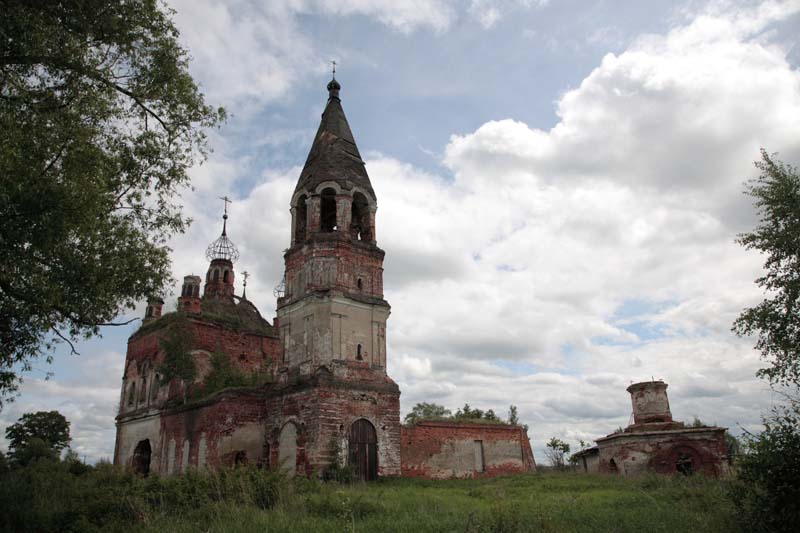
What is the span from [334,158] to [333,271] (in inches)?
205

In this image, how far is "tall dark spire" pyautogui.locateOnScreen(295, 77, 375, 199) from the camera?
23.6 metres

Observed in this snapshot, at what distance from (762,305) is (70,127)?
17.5 m

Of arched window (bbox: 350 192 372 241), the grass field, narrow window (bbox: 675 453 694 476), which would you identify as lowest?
the grass field

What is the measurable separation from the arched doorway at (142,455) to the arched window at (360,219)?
1431 centimetres

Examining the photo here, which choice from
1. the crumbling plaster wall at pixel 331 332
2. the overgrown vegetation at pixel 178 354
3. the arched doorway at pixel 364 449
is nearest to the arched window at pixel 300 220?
the crumbling plaster wall at pixel 331 332

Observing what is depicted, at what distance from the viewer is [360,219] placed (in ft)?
79.8

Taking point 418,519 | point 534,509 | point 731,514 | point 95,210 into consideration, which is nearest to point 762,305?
point 731,514

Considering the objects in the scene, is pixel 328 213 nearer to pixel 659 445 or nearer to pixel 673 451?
pixel 659 445

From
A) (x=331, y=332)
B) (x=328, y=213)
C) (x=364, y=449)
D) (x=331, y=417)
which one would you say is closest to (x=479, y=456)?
(x=364, y=449)

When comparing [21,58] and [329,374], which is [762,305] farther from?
[21,58]

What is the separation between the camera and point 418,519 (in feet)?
33.9

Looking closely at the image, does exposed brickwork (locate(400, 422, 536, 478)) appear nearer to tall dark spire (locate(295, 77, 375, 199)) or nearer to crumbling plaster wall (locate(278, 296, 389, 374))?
crumbling plaster wall (locate(278, 296, 389, 374))

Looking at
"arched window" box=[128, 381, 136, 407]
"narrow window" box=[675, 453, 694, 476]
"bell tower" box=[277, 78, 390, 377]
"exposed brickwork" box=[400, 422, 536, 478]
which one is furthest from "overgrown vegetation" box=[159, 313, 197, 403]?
"narrow window" box=[675, 453, 694, 476]

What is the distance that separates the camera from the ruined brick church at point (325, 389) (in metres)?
20.0
